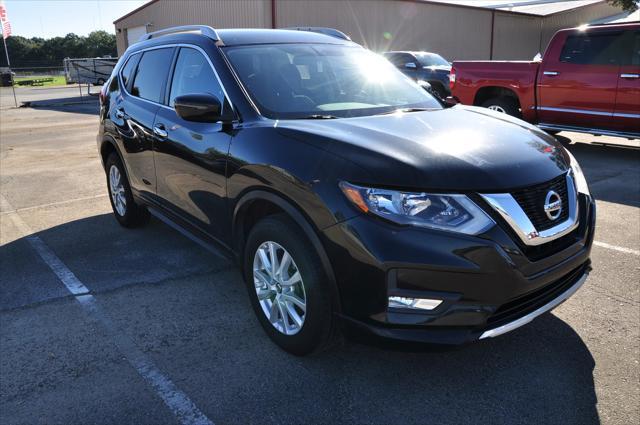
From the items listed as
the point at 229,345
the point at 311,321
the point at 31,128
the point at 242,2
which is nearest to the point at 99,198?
the point at 229,345

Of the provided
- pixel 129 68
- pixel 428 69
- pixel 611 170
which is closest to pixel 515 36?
pixel 428 69

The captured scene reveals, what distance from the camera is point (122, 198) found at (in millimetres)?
5293

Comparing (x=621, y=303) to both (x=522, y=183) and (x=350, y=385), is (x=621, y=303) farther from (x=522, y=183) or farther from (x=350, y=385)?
(x=350, y=385)

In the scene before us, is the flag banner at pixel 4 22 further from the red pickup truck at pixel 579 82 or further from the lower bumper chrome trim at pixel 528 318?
the lower bumper chrome trim at pixel 528 318

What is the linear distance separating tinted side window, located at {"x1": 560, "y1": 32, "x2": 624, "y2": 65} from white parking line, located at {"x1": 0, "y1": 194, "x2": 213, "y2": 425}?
8.11 m

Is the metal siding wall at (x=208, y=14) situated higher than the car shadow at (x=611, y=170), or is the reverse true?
the metal siding wall at (x=208, y=14)

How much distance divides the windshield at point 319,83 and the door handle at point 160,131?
0.81 metres

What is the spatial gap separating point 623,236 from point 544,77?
487cm

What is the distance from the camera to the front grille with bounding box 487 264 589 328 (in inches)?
99.3

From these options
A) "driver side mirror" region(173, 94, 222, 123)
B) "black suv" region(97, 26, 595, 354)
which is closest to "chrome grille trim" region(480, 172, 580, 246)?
"black suv" region(97, 26, 595, 354)

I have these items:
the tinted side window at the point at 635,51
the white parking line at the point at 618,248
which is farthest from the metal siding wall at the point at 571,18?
the white parking line at the point at 618,248

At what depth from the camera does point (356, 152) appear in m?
2.60

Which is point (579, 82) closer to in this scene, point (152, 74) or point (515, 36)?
point (152, 74)

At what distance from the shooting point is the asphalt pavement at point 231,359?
2604 millimetres
